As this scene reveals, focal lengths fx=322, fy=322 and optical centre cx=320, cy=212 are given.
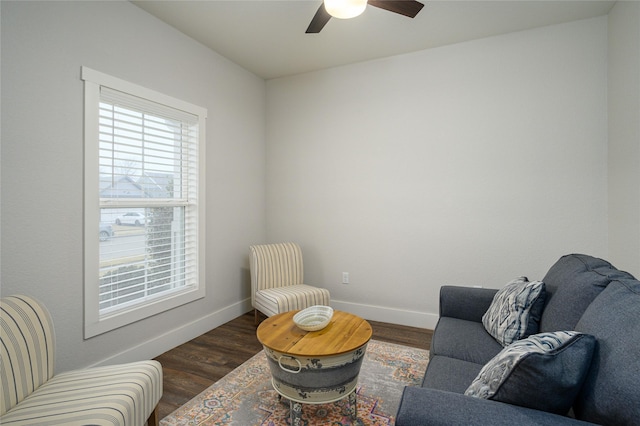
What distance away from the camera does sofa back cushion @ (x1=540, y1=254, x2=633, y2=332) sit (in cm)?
148

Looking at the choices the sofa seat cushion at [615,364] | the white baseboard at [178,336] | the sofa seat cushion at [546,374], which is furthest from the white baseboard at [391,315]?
the sofa seat cushion at [546,374]

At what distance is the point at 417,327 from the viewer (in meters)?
3.37

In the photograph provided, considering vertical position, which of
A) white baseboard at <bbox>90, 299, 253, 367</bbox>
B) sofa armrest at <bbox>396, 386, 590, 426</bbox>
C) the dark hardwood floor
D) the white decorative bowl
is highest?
sofa armrest at <bbox>396, 386, 590, 426</bbox>

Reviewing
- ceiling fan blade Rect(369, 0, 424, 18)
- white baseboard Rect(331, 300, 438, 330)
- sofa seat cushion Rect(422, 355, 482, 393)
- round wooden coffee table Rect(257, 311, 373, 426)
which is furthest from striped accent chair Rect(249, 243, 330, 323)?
ceiling fan blade Rect(369, 0, 424, 18)

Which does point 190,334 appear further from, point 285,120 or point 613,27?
point 613,27

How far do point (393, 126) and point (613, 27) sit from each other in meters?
1.89

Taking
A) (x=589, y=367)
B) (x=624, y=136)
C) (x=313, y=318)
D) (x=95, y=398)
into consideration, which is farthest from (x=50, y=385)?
(x=624, y=136)

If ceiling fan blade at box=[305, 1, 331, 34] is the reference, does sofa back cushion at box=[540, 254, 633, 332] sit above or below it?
A: below

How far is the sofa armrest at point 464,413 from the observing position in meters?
0.99

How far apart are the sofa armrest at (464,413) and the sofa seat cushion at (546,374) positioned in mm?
38

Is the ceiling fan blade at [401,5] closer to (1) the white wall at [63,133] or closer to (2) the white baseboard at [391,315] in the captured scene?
(1) the white wall at [63,133]

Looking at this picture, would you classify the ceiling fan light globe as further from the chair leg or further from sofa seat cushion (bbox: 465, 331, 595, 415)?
the chair leg

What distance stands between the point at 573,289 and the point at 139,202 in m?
2.97

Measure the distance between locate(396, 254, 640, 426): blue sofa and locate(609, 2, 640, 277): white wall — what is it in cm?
94
